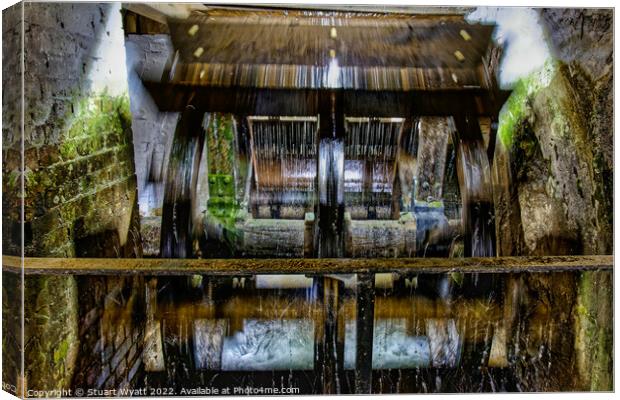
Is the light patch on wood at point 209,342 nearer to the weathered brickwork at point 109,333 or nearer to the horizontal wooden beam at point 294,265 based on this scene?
the weathered brickwork at point 109,333

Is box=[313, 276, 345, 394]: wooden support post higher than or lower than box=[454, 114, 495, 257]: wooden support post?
lower

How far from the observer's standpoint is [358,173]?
2945 millimetres

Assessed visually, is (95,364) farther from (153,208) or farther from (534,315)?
(534,315)

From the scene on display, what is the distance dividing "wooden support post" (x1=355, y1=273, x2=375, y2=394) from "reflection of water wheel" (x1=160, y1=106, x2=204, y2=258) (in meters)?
0.91

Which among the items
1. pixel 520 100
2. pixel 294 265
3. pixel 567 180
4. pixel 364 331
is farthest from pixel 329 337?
pixel 520 100

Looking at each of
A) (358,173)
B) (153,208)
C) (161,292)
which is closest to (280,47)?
(358,173)

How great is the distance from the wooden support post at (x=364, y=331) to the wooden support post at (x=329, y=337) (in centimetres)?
14

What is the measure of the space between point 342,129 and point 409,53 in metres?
0.50

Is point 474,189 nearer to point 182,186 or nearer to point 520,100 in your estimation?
point 520,100

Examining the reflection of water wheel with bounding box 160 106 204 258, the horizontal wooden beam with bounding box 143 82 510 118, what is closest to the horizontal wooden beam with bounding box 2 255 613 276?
the reflection of water wheel with bounding box 160 106 204 258

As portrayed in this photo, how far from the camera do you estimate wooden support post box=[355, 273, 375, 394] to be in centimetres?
268

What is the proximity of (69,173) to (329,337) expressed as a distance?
1483 mm

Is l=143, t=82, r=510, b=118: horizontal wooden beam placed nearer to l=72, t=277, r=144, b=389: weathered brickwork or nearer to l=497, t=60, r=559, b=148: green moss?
l=497, t=60, r=559, b=148: green moss

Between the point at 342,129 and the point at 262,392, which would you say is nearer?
the point at 262,392
